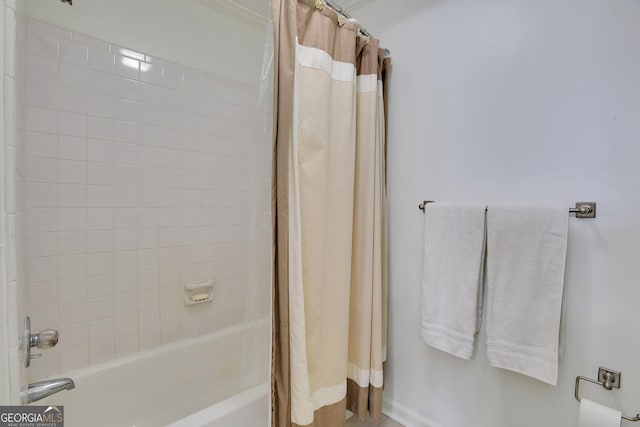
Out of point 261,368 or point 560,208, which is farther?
point 261,368

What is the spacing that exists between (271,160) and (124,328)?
1.33m

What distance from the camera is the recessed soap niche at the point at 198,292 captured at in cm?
175

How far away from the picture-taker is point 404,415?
1.46 meters

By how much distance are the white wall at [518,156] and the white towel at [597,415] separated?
0.08 meters

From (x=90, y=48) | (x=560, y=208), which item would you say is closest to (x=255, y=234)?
(x=560, y=208)

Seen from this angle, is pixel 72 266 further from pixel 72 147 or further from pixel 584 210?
pixel 584 210

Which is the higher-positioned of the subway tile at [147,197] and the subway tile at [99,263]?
the subway tile at [147,197]

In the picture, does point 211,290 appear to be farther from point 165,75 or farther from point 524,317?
point 524,317

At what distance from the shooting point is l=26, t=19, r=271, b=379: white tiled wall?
4.28 ft

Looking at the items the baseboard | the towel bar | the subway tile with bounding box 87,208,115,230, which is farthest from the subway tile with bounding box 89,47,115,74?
the baseboard

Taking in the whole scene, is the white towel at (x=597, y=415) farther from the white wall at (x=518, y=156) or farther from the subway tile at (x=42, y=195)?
the subway tile at (x=42, y=195)

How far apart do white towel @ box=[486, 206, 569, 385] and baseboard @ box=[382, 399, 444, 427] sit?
21.9 inches

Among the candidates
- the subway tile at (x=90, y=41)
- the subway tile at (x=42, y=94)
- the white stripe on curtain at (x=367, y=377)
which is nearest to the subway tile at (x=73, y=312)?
the subway tile at (x=42, y=94)

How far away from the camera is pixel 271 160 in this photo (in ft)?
3.52
